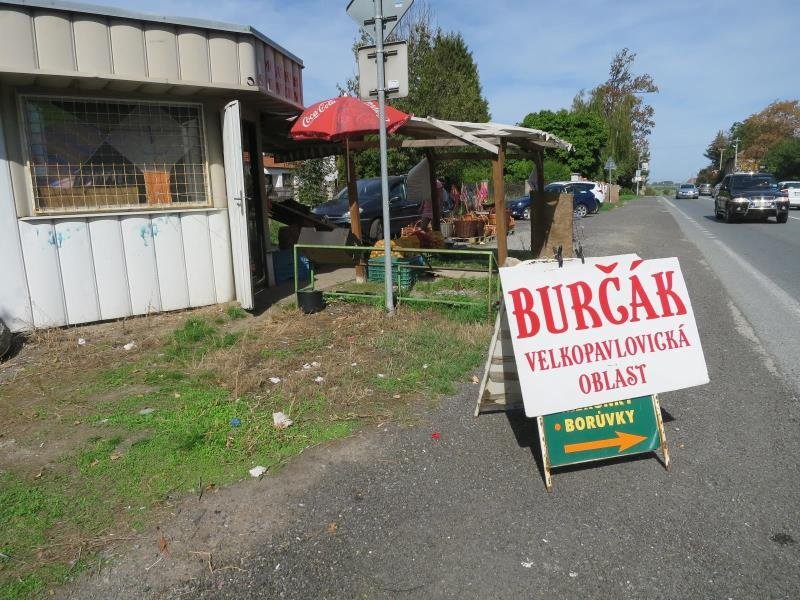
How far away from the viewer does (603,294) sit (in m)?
3.77

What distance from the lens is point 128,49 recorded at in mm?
6391

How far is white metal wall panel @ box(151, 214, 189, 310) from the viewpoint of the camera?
7277 millimetres

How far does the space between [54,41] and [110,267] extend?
2.42 meters

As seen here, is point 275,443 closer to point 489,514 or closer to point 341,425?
point 341,425

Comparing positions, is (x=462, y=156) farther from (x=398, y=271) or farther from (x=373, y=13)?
(x=373, y=13)

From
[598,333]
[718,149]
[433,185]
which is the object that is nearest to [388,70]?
[598,333]

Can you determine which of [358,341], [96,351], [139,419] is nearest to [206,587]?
[139,419]

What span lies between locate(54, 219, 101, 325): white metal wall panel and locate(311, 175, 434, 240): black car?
7396 millimetres

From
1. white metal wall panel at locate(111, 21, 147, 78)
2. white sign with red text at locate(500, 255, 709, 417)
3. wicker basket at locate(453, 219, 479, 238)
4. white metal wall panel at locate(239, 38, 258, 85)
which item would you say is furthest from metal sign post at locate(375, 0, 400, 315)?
wicker basket at locate(453, 219, 479, 238)

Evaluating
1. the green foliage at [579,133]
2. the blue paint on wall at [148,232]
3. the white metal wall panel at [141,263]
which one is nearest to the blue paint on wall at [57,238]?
the white metal wall panel at [141,263]

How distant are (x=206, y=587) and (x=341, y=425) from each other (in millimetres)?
1696

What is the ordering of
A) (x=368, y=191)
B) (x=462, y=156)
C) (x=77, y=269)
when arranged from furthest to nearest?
(x=368, y=191)
(x=462, y=156)
(x=77, y=269)

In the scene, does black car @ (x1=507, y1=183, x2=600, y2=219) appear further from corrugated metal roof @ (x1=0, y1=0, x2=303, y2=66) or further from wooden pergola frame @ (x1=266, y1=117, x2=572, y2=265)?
corrugated metal roof @ (x1=0, y1=0, x2=303, y2=66)

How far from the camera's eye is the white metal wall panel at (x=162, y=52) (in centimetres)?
652
